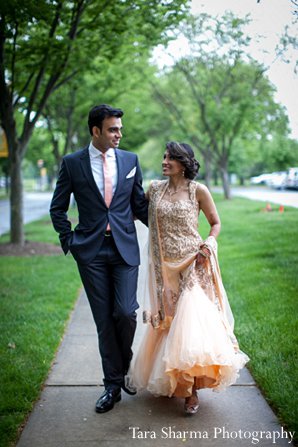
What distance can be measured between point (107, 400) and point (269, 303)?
3184mm

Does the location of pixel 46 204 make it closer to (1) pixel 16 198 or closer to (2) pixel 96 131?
(1) pixel 16 198

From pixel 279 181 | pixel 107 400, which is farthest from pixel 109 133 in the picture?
pixel 279 181

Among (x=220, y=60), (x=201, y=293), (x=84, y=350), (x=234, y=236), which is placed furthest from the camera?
(x=220, y=60)

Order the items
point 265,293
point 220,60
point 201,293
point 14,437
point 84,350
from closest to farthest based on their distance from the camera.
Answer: point 14,437
point 201,293
point 84,350
point 265,293
point 220,60

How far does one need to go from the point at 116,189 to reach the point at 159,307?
101 centimetres

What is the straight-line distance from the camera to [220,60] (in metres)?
22.6

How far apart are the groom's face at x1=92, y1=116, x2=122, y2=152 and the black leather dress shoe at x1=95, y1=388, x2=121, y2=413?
1942 millimetres

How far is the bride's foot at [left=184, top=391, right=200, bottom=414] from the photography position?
154 inches

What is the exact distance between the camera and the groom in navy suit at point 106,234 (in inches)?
160

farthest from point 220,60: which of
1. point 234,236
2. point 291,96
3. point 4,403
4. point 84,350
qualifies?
point 4,403

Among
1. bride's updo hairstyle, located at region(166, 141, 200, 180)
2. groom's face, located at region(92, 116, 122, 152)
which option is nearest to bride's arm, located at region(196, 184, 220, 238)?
bride's updo hairstyle, located at region(166, 141, 200, 180)

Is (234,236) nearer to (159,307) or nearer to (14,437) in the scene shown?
(159,307)

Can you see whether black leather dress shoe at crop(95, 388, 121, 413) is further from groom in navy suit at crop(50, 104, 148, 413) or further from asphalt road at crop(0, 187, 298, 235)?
asphalt road at crop(0, 187, 298, 235)

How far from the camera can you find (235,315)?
21.1ft
